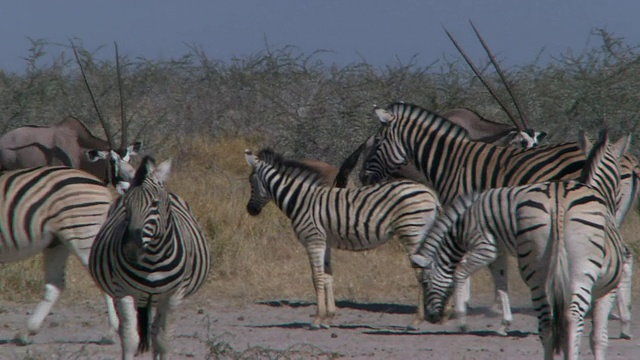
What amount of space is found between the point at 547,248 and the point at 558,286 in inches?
9.6

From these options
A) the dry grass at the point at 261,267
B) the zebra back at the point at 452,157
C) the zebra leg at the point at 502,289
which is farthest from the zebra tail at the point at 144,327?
the dry grass at the point at 261,267

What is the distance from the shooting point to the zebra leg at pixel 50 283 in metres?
7.50

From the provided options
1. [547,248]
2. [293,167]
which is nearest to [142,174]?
[547,248]

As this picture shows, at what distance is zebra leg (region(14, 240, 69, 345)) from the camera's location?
24.6 ft

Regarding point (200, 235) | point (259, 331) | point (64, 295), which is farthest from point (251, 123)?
point (200, 235)

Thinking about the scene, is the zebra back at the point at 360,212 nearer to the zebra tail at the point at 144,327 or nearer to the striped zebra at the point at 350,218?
the striped zebra at the point at 350,218

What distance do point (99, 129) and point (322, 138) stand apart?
4170 mm

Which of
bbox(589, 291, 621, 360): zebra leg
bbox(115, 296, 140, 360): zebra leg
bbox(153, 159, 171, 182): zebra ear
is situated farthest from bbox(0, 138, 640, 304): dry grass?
bbox(153, 159, 171, 182): zebra ear

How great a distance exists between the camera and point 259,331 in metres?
8.30

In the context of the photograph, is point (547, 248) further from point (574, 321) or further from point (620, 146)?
A: point (620, 146)

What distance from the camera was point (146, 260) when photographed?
579 centimetres

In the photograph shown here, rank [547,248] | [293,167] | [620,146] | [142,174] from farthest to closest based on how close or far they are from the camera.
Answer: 1. [293,167]
2. [620,146]
3. [547,248]
4. [142,174]

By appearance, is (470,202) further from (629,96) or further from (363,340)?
(629,96)

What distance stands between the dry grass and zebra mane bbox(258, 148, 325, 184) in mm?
1350
